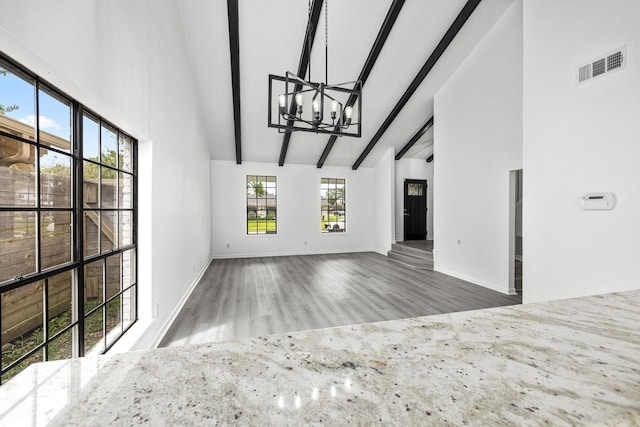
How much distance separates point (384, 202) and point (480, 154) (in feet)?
10.7

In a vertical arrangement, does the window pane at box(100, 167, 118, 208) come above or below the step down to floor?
above

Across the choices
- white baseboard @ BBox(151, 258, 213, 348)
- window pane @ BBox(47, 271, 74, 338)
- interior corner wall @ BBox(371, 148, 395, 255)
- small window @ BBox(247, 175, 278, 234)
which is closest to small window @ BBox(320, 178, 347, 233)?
interior corner wall @ BBox(371, 148, 395, 255)

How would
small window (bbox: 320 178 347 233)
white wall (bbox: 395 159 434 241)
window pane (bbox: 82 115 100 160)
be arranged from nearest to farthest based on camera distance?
window pane (bbox: 82 115 100 160) < small window (bbox: 320 178 347 233) < white wall (bbox: 395 159 434 241)

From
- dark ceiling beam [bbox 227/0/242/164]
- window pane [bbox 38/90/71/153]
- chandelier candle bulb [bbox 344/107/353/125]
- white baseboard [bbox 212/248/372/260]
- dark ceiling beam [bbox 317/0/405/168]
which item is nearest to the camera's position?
window pane [bbox 38/90/71/153]

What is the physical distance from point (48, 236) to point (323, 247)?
6660 mm

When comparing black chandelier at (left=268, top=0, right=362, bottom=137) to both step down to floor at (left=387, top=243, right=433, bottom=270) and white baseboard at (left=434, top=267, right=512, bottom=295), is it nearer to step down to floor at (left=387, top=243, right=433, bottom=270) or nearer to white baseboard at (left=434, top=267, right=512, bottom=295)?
white baseboard at (left=434, top=267, right=512, bottom=295)

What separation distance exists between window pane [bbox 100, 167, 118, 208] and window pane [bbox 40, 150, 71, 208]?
1.17 ft

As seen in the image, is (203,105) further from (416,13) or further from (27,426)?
(27,426)

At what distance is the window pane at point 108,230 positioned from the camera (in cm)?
187

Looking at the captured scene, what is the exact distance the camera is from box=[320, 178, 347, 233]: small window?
309 inches

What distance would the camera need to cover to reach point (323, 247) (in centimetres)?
780

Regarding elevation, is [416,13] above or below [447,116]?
above

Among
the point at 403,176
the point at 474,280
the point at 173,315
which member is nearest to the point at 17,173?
the point at 173,315

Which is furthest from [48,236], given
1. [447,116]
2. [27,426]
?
[447,116]
